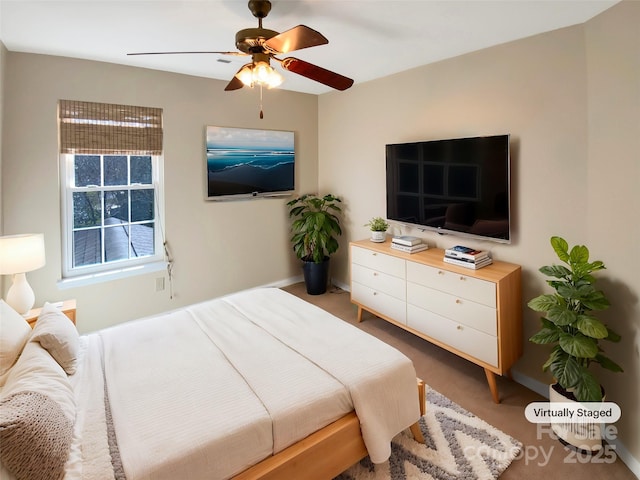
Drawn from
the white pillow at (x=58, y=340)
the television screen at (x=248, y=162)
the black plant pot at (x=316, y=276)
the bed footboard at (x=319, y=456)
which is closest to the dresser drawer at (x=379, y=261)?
the black plant pot at (x=316, y=276)

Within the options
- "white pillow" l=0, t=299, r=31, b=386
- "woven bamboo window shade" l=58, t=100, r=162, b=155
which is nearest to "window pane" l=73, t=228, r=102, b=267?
"woven bamboo window shade" l=58, t=100, r=162, b=155

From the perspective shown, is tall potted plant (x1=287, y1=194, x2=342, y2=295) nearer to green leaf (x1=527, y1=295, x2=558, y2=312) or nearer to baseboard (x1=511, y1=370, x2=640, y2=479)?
baseboard (x1=511, y1=370, x2=640, y2=479)

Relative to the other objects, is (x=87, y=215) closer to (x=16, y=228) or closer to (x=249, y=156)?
(x=16, y=228)

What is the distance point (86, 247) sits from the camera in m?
3.25

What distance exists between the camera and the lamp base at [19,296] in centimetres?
238

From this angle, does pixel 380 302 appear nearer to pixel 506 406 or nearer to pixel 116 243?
pixel 506 406

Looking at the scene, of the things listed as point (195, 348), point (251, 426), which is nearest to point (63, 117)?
point (195, 348)

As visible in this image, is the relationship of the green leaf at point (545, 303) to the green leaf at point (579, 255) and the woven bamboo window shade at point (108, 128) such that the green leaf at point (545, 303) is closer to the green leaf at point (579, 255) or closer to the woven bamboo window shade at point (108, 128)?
the green leaf at point (579, 255)

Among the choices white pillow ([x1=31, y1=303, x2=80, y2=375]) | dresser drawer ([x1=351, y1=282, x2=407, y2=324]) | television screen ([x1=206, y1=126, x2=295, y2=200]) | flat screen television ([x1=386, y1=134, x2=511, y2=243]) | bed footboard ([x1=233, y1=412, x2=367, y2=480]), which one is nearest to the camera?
bed footboard ([x1=233, y1=412, x2=367, y2=480])

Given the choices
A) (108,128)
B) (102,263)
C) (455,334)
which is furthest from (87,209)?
(455,334)

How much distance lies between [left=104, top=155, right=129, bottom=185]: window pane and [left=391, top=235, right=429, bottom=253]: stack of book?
2710 mm

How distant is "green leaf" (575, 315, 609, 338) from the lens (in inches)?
68.5

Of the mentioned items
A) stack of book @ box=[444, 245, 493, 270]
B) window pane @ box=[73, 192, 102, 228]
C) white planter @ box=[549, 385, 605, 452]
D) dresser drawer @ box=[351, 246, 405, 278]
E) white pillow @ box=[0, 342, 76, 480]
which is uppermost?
window pane @ box=[73, 192, 102, 228]

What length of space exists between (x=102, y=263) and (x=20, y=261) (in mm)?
1042
